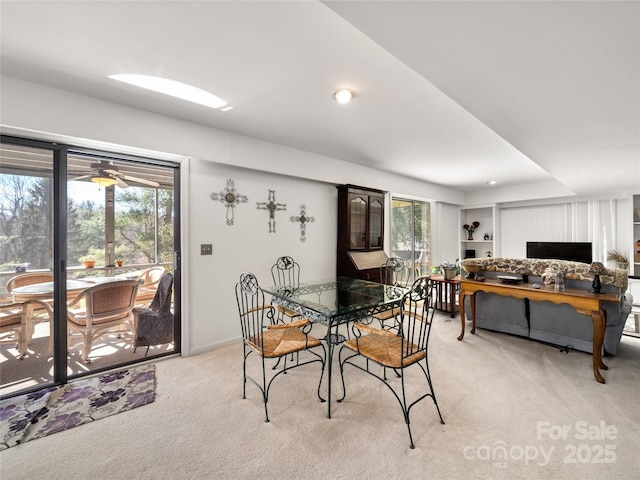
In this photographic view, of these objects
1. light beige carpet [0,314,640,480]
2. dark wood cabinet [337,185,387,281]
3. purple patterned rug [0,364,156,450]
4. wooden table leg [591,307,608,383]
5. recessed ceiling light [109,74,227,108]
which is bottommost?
light beige carpet [0,314,640,480]

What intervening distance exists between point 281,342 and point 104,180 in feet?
7.73

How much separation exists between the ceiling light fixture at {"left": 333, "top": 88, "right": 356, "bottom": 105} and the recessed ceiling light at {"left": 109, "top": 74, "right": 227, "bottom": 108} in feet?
3.27

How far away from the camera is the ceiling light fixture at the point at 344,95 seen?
2150 mm

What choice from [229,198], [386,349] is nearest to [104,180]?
[229,198]

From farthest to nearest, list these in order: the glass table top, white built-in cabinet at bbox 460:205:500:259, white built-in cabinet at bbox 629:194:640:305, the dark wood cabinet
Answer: white built-in cabinet at bbox 460:205:500:259, white built-in cabinet at bbox 629:194:640:305, the dark wood cabinet, the glass table top

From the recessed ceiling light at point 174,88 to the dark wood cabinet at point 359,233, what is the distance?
7.36 feet

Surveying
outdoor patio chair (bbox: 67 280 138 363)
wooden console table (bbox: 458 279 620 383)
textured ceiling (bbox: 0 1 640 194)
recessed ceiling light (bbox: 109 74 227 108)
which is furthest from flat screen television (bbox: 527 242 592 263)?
outdoor patio chair (bbox: 67 280 138 363)

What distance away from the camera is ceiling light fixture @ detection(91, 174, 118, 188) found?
2.68m

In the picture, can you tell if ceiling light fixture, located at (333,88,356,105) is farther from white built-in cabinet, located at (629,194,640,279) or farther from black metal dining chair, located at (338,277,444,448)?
white built-in cabinet, located at (629,194,640,279)

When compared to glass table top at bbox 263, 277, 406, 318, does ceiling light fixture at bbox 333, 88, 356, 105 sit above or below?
above

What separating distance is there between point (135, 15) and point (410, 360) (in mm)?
2528

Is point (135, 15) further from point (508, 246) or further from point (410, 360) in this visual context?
point (508, 246)

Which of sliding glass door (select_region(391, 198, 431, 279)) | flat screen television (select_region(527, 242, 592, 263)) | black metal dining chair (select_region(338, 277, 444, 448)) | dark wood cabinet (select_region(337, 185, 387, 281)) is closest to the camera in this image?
black metal dining chair (select_region(338, 277, 444, 448))

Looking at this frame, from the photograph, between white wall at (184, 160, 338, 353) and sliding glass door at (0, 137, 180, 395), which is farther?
white wall at (184, 160, 338, 353)
